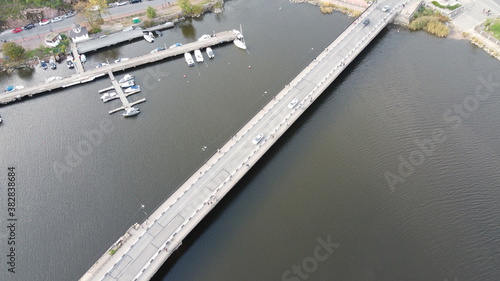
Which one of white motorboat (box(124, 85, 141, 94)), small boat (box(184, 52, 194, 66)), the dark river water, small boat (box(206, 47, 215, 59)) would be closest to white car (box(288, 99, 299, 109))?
the dark river water

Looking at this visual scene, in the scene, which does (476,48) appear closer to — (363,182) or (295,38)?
(295,38)

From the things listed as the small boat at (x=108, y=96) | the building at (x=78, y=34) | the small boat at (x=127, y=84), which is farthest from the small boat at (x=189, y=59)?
the building at (x=78, y=34)

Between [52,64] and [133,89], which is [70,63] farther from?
[133,89]

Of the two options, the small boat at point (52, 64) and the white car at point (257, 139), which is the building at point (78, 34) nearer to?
the small boat at point (52, 64)

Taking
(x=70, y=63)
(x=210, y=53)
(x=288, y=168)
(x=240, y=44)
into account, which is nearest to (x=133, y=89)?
(x=70, y=63)

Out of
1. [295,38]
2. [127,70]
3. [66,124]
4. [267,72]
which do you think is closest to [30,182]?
[66,124]
